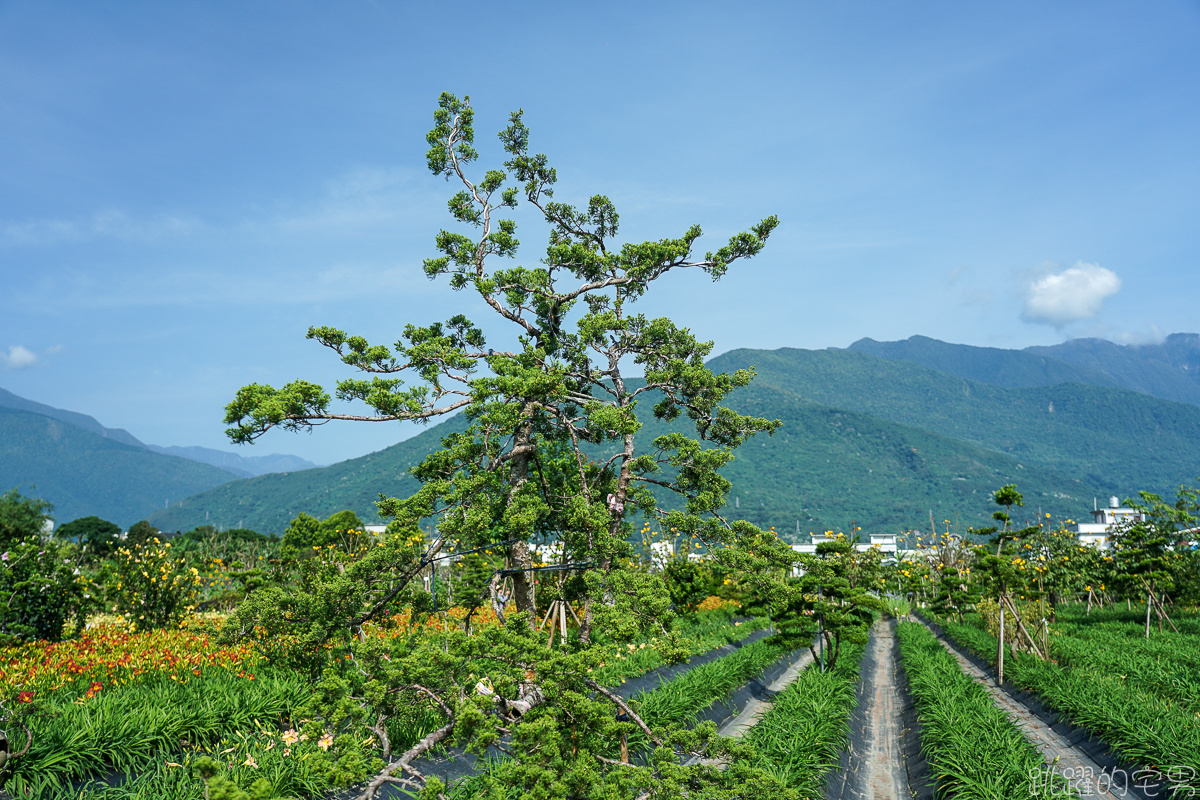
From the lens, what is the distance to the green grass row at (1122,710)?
5984 mm

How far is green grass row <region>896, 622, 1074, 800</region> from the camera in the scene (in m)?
5.68

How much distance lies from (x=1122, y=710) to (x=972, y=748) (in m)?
→ 2.24

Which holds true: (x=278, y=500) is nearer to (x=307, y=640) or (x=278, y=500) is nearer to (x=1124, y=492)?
(x=307, y=640)

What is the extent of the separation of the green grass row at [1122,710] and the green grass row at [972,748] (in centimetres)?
86

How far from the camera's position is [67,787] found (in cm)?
496

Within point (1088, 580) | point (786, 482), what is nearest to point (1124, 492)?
point (786, 482)

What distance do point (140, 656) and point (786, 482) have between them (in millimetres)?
132100

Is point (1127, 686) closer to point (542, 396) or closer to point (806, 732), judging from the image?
point (806, 732)

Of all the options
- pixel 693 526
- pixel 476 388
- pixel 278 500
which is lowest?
pixel 278 500

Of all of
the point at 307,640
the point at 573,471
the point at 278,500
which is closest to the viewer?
the point at 307,640

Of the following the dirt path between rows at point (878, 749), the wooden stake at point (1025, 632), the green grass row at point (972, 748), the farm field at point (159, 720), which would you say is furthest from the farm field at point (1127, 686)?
the farm field at point (159, 720)

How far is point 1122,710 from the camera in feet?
23.7

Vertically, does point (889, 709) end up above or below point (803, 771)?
below

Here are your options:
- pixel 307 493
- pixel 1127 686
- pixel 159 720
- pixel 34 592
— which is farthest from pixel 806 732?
pixel 307 493
